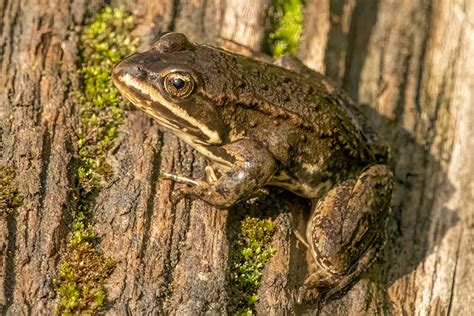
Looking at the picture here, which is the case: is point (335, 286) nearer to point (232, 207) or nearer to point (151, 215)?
point (232, 207)

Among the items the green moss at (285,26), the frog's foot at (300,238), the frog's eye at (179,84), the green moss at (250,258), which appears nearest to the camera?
the green moss at (250,258)

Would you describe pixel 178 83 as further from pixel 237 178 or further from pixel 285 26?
pixel 285 26

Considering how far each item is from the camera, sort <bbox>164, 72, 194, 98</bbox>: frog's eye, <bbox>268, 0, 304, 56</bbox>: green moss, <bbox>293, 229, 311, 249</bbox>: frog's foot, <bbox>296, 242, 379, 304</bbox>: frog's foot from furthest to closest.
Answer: <bbox>268, 0, 304, 56</bbox>: green moss < <bbox>293, 229, 311, 249</bbox>: frog's foot < <bbox>296, 242, 379, 304</bbox>: frog's foot < <bbox>164, 72, 194, 98</bbox>: frog's eye

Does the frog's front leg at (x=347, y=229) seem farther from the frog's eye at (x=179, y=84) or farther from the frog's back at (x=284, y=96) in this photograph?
the frog's eye at (x=179, y=84)

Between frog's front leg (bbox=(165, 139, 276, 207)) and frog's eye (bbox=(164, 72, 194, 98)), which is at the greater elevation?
frog's eye (bbox=(164, 72, 194, 98))

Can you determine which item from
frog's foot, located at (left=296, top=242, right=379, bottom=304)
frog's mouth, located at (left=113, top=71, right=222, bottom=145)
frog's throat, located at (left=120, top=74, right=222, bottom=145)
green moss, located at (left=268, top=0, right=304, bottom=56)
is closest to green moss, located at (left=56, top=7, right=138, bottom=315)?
frog's mouth, located at (left=113, top=71, right=222, bottom=145)

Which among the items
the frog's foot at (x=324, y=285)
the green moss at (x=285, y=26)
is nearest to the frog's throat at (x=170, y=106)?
the frog's foot at (x=324, y=285)

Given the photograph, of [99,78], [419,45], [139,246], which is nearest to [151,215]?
[139,246]

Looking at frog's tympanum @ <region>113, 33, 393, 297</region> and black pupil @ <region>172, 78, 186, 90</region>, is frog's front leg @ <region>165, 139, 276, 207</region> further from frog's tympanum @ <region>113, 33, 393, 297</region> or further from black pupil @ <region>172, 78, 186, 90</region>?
black pupil @ <region>172, 78, 186, 90</region>
